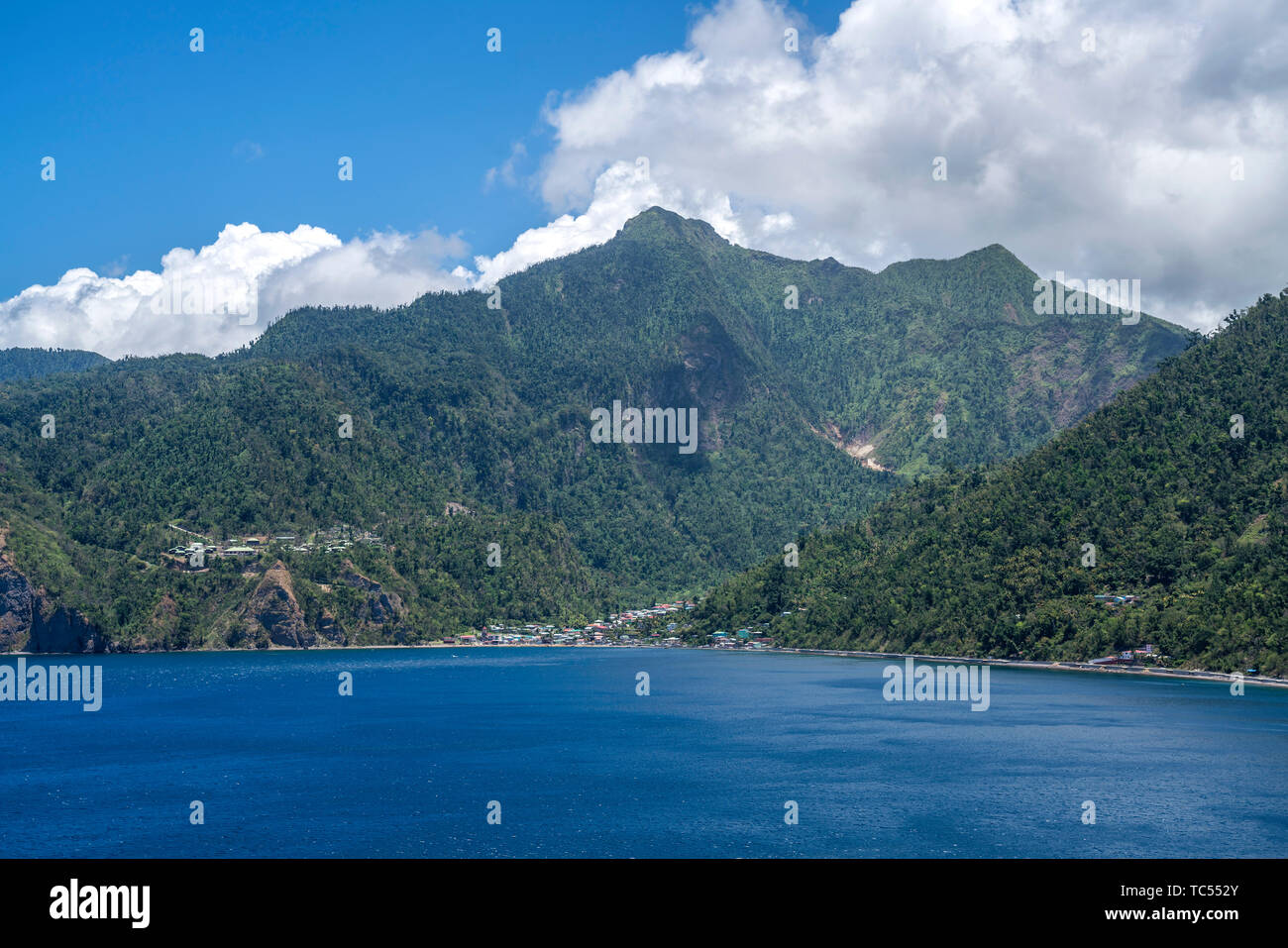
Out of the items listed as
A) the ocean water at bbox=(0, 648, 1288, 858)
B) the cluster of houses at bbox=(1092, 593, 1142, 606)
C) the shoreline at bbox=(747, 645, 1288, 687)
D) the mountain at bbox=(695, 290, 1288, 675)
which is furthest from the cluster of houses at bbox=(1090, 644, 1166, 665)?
the cluster of houses at bbox=(1092, 593, 1142, 606)

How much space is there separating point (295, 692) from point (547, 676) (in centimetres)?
4630

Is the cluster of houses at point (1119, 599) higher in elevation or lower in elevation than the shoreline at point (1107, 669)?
higher

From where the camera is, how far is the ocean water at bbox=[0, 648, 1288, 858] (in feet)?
211

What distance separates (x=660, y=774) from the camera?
88188 millimetres

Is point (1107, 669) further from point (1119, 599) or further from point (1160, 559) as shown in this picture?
point (1160, 559)

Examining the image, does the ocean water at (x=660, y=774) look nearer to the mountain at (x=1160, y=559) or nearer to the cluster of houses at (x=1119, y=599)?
the mountain at (x=1160, y=559)

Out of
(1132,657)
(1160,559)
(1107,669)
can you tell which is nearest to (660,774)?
(1107,669)

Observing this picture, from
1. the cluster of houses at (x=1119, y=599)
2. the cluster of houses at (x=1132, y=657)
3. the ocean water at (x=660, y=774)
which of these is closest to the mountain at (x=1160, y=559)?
the cluster of houses at (x=1119, y=599)

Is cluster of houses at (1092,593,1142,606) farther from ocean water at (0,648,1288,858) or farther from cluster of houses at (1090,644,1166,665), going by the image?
ocean water at (0,648,1288,858)

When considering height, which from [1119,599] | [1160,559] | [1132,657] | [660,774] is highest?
[1160,559]

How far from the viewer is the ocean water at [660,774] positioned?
211 feet

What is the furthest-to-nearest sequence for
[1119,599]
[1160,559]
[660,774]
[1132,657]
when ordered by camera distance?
1. [1160,559]
2. [1119,599]
3. [1132,657]
4. [660,774]
